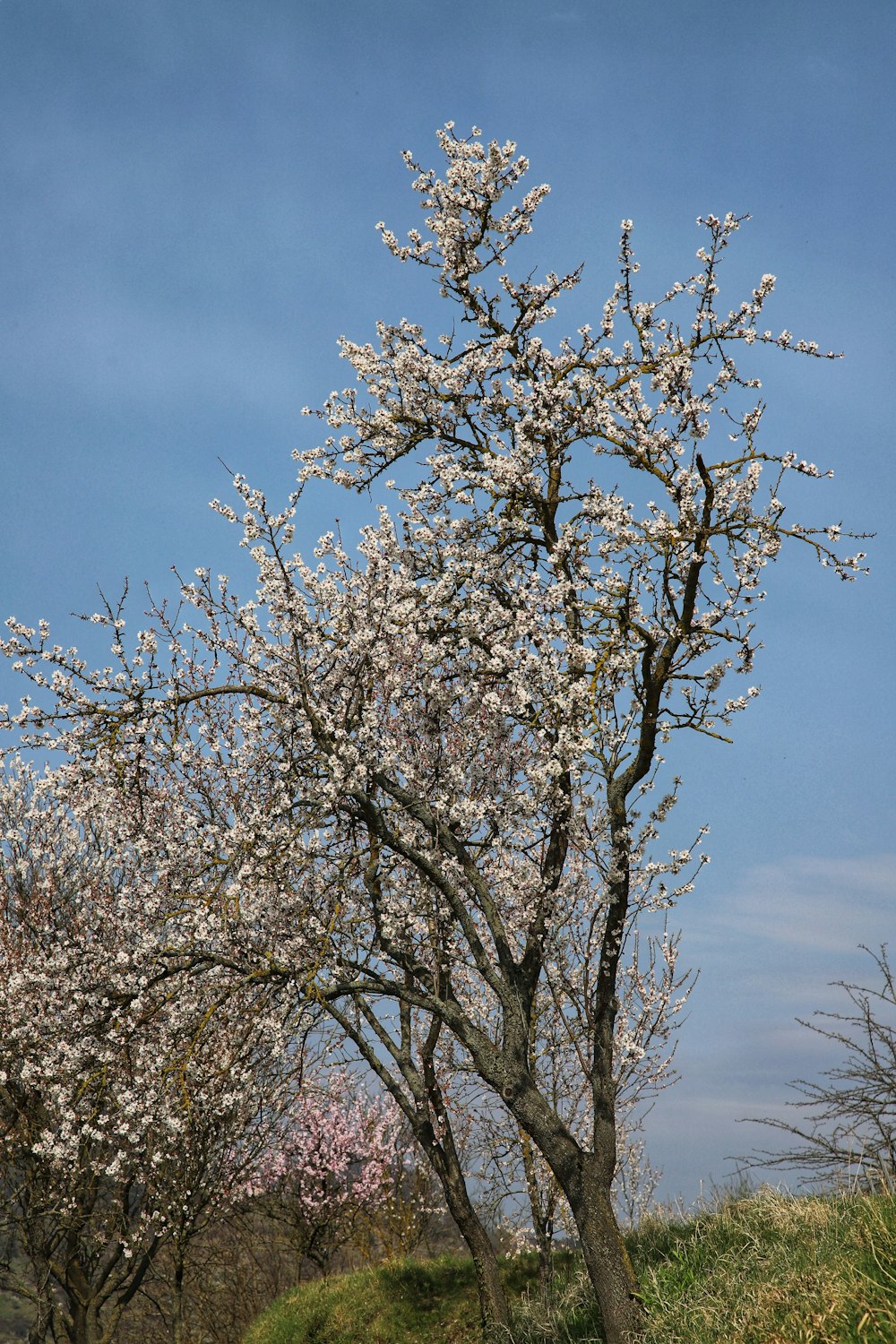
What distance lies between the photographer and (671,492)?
31.8 feet

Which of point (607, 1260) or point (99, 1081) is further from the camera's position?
point (99, 1081)

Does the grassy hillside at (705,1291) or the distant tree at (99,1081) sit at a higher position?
the distant tree at (99,1081)

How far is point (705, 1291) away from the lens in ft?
28.9

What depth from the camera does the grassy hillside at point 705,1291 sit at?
679 centimetres

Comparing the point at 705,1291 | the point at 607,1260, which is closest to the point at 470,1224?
the point at 607,1260

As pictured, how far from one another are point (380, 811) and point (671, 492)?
4.38m

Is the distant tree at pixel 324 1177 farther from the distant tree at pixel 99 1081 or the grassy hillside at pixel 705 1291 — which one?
the grassy hillside at pixel 705 1291

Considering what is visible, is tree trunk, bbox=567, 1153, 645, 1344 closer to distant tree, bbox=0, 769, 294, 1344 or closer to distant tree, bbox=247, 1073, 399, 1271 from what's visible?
distant tree, bbox=0, 769, 294, 1344

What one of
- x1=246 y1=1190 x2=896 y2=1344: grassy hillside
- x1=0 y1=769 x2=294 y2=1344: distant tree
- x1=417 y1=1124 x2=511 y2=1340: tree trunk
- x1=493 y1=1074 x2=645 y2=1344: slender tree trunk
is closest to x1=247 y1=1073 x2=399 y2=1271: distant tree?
x1=0 y1=769 x2=294 y2=1344: distant tree

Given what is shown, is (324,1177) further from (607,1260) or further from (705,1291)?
(705,1291)

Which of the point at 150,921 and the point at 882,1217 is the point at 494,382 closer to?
the point at 150,921

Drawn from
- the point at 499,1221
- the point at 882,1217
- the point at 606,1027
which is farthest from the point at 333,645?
the point at 499,1221

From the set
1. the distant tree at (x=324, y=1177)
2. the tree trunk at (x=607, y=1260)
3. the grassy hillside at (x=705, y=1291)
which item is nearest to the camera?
the grassy hillside at (x=705, y=1291)

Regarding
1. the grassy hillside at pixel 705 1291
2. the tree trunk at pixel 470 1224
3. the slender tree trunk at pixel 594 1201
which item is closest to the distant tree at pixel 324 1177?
the grassy hillside at pixel 705 1291
